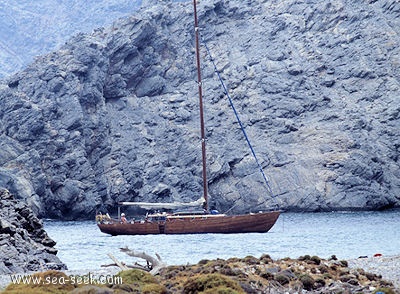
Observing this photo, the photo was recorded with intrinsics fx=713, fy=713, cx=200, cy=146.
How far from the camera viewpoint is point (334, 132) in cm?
8794

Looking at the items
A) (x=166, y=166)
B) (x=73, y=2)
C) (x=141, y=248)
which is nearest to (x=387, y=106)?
(x=166, y=166)

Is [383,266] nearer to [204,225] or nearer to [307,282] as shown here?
[307,282]

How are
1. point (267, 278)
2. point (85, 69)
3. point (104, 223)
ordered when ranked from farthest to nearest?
point (85, 69) → point (104, 223) → point (267, 278)

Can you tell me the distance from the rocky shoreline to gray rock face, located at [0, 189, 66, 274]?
4.01 meters

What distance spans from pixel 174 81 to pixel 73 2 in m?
98.3

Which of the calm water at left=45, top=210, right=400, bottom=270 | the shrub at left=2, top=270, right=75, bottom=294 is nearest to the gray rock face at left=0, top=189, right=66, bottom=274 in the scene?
the calm water at left=45, top=210, right=400, bottom=270

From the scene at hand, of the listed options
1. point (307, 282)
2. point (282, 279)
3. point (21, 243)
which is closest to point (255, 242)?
→ point (21, 243)

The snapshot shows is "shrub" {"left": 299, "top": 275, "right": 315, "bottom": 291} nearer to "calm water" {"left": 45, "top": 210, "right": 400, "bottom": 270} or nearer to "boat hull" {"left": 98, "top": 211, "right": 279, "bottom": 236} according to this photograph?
"calm water" {"left": 45, "top": 210, "right": 400, "bottom": 270}

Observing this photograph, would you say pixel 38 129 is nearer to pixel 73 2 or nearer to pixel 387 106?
pixel 387 106

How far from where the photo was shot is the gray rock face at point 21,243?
99.8 ft

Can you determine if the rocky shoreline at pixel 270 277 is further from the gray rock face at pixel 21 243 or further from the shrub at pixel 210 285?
the gray rock face at pixel 21 243

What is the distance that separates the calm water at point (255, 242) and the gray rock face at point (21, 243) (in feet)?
7.48

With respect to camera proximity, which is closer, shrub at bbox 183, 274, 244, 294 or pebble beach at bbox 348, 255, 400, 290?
shrub at bbox 183, 274, 244, 294

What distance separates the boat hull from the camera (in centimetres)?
5733
